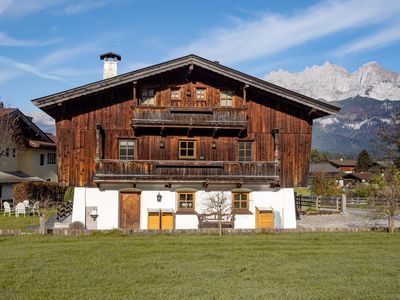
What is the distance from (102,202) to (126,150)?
10.00 feet

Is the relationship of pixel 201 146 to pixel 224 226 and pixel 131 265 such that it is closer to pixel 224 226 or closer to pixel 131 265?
pixel 224 226

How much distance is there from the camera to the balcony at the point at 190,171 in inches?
949

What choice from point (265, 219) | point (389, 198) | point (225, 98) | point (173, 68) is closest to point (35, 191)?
point (173, 68)

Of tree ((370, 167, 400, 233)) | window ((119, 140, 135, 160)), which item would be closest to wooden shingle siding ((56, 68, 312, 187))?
window ((119, 140, 135, 160))

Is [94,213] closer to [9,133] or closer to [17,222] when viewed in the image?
[17,222]

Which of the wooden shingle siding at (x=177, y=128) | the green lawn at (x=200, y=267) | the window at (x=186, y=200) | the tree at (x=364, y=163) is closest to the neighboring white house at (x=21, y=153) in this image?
the wooden shingle siding at (x=177, y=128)

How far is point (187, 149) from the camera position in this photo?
84.0ft

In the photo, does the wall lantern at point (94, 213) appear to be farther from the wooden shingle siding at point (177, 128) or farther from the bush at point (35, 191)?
the bush at point (35, 191)

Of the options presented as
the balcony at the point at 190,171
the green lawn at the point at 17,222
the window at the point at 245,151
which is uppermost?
the window at the point at 245,151

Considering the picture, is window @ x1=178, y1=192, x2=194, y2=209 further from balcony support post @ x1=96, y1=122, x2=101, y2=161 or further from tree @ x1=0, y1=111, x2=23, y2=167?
tree @ x1=0, y1=111, x2=23, y2=167

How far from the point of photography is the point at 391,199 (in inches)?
868

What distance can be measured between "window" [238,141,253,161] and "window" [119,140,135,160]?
597 cm

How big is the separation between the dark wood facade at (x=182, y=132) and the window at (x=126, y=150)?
0.24m

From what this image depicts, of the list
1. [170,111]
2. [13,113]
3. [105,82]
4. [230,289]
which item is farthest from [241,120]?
[13,113]
